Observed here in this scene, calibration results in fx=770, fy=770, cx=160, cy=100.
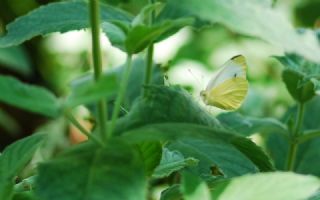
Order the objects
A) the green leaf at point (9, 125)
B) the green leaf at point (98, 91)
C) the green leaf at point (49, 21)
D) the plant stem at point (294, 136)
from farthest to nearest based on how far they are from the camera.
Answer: the green leaf at point (9, 125), the plant stem at point (294, 136), the green leaf at point (49, 21), the green leaf at point (98, 91)

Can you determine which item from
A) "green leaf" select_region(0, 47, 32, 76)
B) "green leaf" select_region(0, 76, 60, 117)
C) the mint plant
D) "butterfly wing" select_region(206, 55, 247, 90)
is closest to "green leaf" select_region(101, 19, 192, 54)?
the mint plant

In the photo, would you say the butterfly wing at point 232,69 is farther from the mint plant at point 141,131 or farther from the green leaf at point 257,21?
the green leaf at point 257,21

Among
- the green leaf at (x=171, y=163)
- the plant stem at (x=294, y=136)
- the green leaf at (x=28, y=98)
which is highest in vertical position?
the green leaf at (x=28, y=98)

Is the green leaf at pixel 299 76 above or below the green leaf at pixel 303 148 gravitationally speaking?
above

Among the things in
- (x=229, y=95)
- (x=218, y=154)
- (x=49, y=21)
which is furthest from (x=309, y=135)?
(x=49, y=21)

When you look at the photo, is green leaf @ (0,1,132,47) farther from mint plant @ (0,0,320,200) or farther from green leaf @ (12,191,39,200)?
green leaf @ (12,191,39,200)

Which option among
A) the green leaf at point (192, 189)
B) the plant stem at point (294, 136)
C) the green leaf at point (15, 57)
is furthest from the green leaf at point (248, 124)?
the green leaf at point (15, 57)
